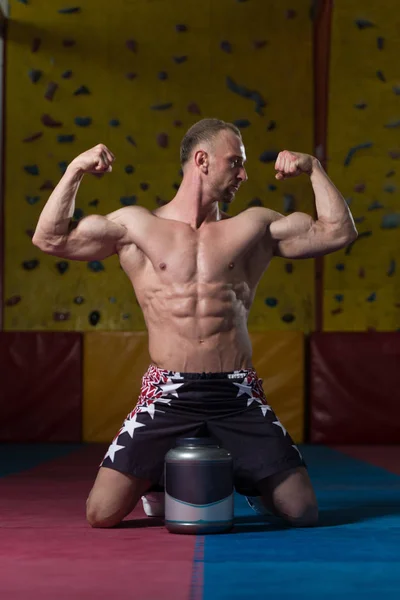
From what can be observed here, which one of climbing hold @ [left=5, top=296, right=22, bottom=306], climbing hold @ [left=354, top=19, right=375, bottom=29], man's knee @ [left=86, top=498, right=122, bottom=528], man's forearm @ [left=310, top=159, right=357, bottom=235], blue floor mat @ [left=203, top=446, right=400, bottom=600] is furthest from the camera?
climbing hold @ [left=5, top=296, right=22, bottom=306]

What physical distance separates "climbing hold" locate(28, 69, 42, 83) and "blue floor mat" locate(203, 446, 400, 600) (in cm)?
438

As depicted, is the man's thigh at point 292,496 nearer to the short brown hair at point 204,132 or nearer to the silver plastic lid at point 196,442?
the silver plastic lid at point 196,442

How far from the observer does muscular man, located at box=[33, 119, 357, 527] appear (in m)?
3.14

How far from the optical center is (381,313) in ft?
23.2

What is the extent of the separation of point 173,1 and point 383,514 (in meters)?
4.92

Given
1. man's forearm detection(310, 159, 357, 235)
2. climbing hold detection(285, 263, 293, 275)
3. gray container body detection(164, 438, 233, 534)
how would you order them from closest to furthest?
gray container body detection(164, 438, 233, 534)
man's forearm detection(310, 159, 357, 235)
climbing hold detection(285, 263, 293, 275)

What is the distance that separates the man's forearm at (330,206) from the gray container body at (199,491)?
887 mm

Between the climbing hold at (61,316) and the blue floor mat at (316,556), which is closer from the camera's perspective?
→ the blue floor mat at (316,556)

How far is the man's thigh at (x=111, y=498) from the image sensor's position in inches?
121

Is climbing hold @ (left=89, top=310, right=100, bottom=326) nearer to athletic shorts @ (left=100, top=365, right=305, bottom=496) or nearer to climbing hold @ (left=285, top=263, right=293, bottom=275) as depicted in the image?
climbing hold @ (left=285, top=263, right=293, bottom=275)

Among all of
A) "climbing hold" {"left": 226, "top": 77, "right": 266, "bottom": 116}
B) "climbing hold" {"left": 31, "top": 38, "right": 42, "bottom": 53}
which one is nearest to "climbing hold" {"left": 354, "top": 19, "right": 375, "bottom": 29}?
"climbing hold" {"left": 226, "top": 77, "right": 266, "bottom": 116}

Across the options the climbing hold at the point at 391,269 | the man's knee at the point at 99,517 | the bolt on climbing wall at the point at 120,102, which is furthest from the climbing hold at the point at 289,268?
the man's knee at the point at 99,517

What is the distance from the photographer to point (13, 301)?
7.26m

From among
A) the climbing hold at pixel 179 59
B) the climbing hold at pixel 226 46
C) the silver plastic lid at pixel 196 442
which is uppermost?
the climbing hold at pixel 226 46
